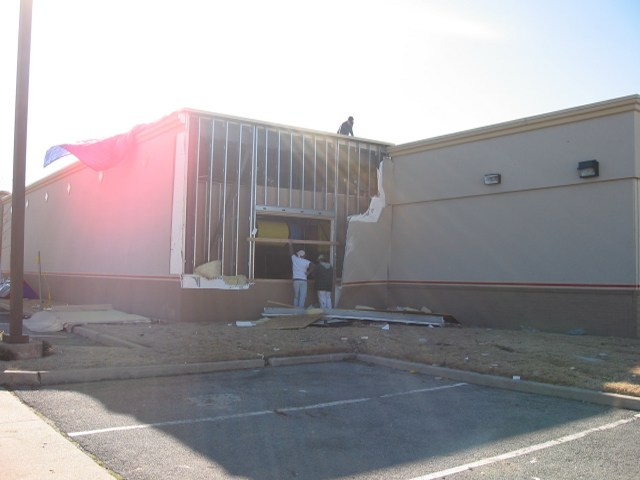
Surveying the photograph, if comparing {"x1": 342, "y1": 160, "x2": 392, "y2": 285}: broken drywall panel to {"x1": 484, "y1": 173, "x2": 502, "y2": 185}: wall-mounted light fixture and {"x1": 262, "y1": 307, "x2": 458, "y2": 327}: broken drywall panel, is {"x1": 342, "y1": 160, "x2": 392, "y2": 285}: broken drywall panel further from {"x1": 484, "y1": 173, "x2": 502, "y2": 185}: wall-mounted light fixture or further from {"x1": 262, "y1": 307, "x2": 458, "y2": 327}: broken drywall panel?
{"x1": 484, "y1": 173, "x2": 502, "y2": 185}: wall-mounted light fixture

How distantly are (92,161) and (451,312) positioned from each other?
37.3 ft

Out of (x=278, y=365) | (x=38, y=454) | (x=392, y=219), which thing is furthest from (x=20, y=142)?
(x=392, y=219)

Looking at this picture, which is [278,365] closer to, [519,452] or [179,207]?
[519,452]

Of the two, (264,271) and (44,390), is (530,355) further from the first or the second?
(264,271)

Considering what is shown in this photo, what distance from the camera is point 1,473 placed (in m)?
4.55

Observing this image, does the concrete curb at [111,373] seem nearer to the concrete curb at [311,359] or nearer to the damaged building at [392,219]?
the concrete curb at [311,359]

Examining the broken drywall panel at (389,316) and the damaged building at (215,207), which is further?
the damaged building at (215,207)

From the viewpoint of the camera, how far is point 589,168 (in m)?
13.5

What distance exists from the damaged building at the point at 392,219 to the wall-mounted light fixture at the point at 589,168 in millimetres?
40

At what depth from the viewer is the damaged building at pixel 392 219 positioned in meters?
13.5

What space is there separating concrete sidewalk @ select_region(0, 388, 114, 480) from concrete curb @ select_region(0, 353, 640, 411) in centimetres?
152

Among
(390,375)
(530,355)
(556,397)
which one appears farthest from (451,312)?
(556,397)

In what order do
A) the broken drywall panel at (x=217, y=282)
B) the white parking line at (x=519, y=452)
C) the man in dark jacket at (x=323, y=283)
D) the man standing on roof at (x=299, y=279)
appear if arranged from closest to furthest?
the white parking line at (x=519, y=452) → the broken drywall panel at (x=217, y=282) → the man standing on roof at (x=299, y=279) → the man in dark jacket at (x=323, y=283)

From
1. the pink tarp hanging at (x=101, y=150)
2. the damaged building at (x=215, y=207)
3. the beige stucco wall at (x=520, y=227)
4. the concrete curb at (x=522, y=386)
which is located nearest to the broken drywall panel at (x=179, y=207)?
the damaged building at (x=215, y=207)
